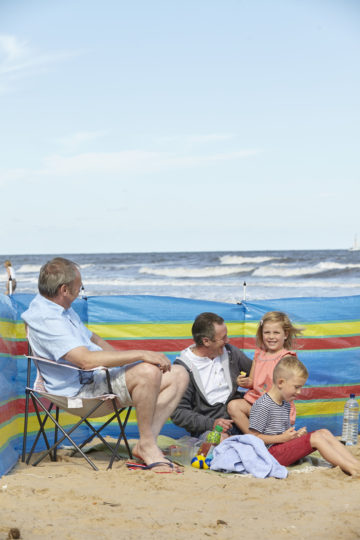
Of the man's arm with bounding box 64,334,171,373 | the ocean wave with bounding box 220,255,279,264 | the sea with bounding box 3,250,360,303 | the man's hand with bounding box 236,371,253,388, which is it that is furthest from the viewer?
the ocean wave with bounding box 220,255,279,264

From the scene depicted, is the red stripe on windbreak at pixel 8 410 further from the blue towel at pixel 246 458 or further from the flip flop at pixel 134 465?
the blue towel at pixel 246 458

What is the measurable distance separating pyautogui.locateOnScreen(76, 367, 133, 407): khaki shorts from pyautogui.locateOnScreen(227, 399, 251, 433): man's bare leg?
817 millimetres

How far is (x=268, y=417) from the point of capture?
4.39m

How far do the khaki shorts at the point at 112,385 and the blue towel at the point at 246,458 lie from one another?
65 cm

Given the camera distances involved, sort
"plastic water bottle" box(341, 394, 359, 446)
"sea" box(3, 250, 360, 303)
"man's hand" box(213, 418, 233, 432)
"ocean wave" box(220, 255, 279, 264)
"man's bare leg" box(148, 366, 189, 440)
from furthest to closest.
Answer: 1. "ocean wave" box(220, 255, 279, 264)
2. "sea" box(3, 250, 360, 303)
3. "plastic water bottle" box(341, 394, 359, 446)
4. "man's hand" box(213, 418, 233, 432)
5. "man's bare leg" box(148, 366, 189, 440)

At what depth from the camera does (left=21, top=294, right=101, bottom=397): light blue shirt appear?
403cm

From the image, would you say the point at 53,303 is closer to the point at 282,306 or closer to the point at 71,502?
the point at 71,502

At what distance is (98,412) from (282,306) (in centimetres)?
177

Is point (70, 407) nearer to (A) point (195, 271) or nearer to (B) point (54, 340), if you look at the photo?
(B) point (54, 340)

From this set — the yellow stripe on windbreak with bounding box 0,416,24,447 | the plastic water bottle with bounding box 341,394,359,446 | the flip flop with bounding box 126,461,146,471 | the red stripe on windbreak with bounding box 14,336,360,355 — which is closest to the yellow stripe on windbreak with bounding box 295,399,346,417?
the plastic water bottle with bounding box 341,394,359,446

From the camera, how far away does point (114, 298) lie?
5191mm

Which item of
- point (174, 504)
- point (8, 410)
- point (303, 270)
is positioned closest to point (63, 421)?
point (8, 410)

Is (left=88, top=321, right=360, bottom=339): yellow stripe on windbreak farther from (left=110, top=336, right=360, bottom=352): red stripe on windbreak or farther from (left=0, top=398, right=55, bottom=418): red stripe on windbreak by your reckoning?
(left=0, top=398, right=55, bottom=418): red stripe on windbreak

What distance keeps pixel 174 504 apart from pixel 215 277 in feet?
84.7
